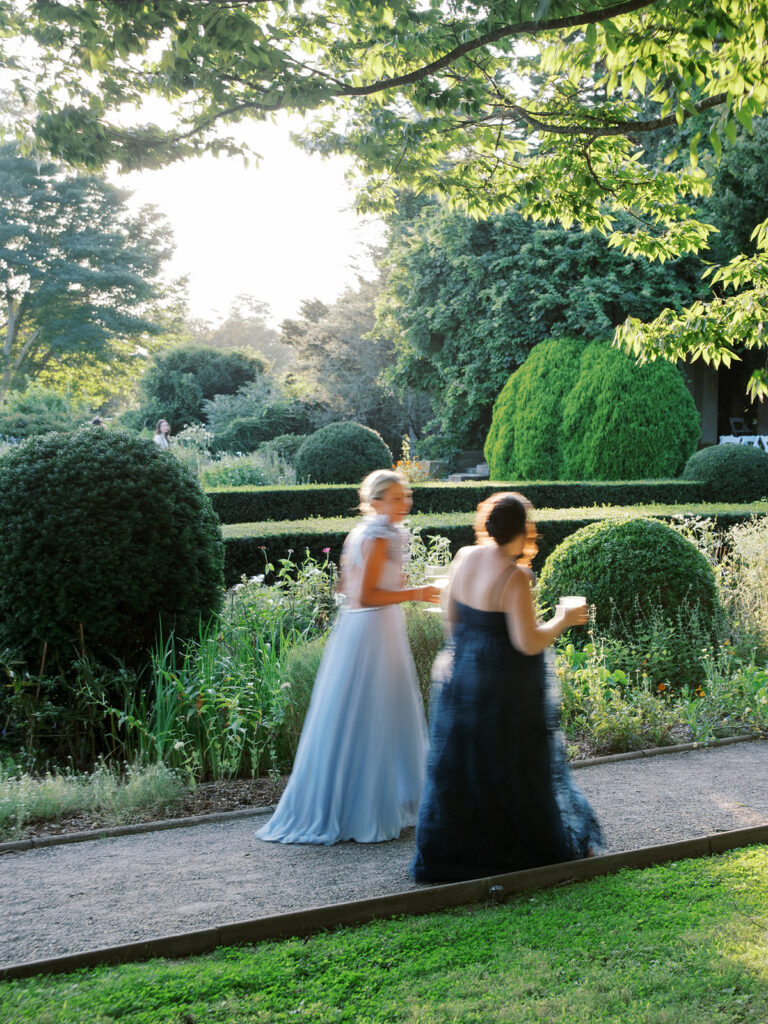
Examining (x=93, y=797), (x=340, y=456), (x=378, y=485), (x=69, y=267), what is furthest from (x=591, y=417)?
(x=69, y=267)

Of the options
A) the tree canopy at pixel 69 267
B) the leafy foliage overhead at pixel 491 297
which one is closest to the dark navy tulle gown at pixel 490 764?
the leafy foliage overhead at pixel 491 297

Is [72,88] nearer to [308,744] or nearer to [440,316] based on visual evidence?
[308,744]

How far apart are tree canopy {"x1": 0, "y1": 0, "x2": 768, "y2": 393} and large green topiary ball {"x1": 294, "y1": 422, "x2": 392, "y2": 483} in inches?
439

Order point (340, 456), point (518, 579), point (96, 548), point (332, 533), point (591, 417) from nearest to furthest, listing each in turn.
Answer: point (518, 579) < point (96, 548) < point (332, 533) < point (340, 456) < point (591, 417)

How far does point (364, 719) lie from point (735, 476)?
13.7 m

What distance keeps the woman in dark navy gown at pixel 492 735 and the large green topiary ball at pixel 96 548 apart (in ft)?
8.29

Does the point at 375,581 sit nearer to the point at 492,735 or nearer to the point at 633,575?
the point at 492,735

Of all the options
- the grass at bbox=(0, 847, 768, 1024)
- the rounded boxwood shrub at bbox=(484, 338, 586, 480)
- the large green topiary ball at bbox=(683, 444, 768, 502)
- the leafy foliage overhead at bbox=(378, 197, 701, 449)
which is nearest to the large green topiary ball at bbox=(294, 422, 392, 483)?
the rounded boxwood shrub at bbox=(484, 338, 586, 480)

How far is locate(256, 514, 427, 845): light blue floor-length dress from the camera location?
157 inches

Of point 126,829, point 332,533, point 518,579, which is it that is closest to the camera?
point 518,579

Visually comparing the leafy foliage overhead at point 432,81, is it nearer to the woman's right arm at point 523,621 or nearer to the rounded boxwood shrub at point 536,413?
the woman's right arm at point 523,621

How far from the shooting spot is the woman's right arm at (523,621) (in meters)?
3.32

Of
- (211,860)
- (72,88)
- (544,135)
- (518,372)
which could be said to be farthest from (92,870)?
(518,372)

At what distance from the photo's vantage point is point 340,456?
18.5m
